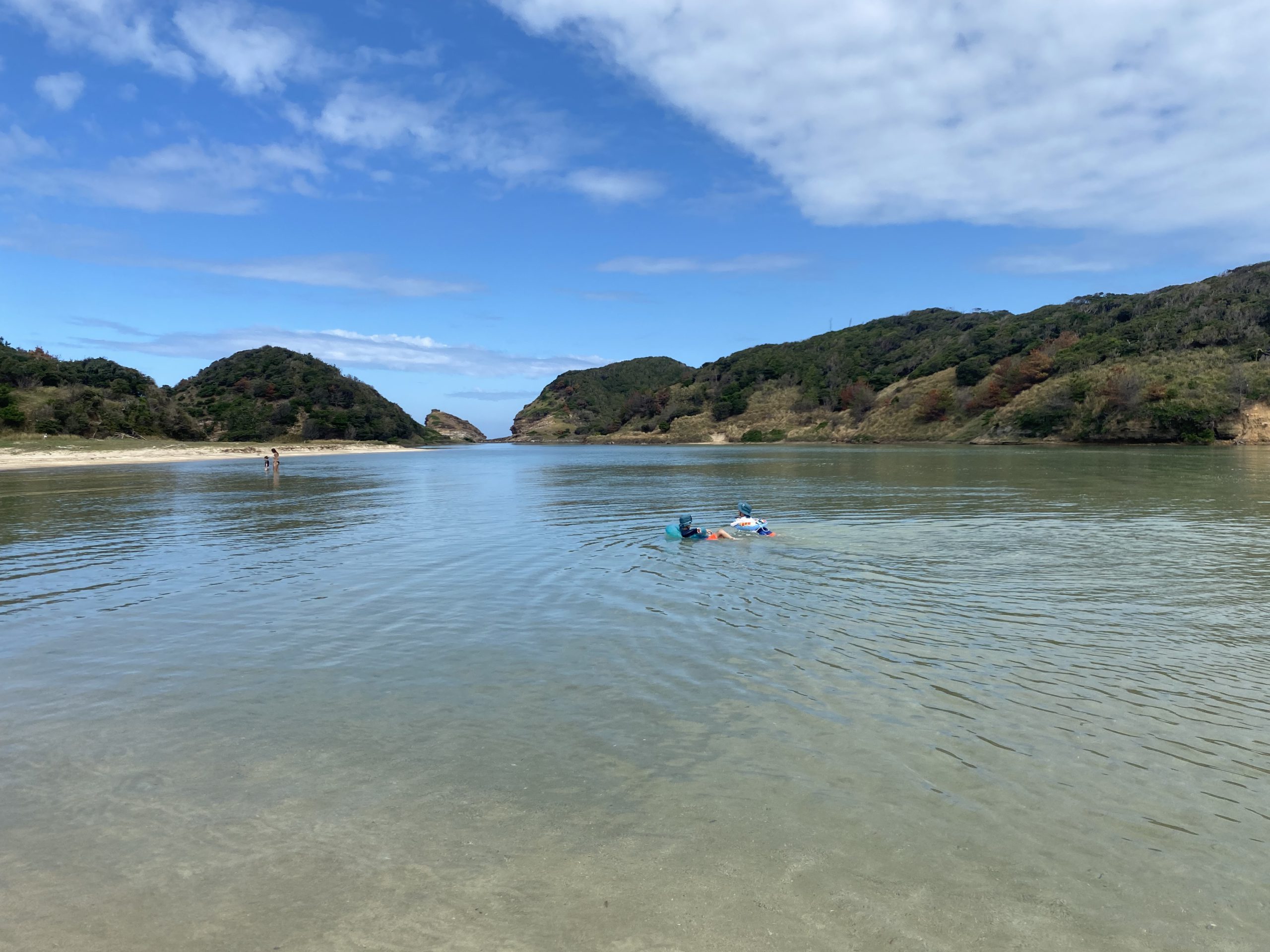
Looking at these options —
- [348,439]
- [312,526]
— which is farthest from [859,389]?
[312,526]

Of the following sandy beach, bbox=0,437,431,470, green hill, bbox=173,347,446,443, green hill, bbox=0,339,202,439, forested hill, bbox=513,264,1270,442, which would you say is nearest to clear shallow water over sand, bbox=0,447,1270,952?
sandy beach, bbox=0,437,431,470

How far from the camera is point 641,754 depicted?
6625 mm

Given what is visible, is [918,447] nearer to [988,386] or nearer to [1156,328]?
[988,386]

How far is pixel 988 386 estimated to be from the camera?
120812mm

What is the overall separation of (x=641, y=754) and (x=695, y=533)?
532 inches

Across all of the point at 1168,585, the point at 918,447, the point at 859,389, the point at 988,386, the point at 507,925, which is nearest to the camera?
the point at 507,925

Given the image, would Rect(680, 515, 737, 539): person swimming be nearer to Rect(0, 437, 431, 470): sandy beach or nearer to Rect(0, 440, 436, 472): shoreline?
Rect(0, 440, 436, 472): shoreline

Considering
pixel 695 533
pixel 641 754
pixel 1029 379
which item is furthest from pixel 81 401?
pixel 1029 379

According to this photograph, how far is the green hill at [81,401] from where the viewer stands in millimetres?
89312

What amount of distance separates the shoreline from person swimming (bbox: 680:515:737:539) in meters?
58.4

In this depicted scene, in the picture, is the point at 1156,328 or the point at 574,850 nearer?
the point at 574,850

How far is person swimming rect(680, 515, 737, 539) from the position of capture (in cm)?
1986

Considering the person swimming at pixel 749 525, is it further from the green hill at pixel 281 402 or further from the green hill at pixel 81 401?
the green hill at pixel 281 402

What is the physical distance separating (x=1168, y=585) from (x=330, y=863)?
14.2 metres
